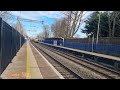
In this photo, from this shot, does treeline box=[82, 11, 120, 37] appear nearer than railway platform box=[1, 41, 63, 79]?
No

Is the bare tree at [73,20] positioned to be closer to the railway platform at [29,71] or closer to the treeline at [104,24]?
the treeline at [104,24]

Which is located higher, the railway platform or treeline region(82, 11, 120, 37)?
treeline region(82, 11, 120, 37)

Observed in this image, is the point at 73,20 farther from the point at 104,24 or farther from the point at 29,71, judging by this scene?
the point at 29,71

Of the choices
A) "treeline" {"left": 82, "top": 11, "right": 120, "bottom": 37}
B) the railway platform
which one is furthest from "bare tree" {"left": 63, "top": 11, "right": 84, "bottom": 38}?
the railway platform

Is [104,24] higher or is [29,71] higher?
[104,24]

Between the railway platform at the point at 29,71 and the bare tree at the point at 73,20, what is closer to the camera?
the railway platform at the point at 29,71

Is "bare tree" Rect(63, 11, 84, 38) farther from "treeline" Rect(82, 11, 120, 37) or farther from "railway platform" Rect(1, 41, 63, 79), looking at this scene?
"railway platform" Rect(1, 41, 63, 79)

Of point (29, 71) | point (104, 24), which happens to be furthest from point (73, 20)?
point (29, 71)

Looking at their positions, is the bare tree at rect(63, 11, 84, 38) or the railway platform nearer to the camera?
the railway platform

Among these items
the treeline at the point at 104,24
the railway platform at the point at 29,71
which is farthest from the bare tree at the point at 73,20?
the railway platform at the point at 29,71

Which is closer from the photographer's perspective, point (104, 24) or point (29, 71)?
point (29, 71)

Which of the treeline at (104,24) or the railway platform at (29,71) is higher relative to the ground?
the treeline at (104,24)

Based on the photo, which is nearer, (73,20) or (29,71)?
(29,71)
